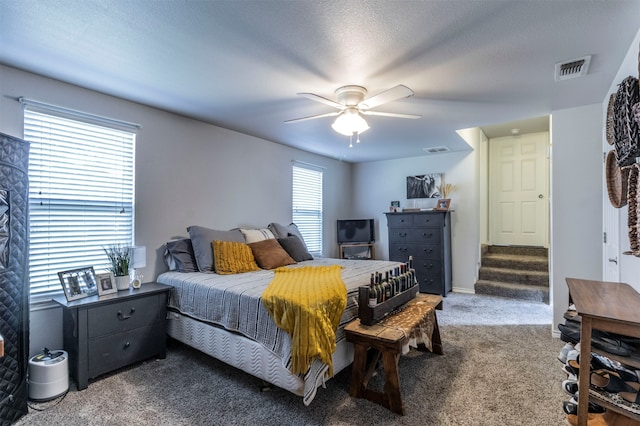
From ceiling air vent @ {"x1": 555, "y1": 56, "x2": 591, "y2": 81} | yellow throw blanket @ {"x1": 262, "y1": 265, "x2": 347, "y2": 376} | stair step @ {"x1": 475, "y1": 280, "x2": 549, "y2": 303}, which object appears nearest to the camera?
yellow throw blanket @ {"x1": 262, "y1": 265, "x2": 347, "y2": 376}

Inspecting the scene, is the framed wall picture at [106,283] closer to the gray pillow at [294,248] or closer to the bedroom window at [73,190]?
the bedroom window at [73,190]

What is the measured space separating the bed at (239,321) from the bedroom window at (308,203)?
75.8 inches

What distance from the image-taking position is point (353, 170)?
615 cm

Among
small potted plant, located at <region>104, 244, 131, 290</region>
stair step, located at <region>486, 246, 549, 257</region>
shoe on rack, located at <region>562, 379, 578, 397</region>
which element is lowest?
shoe on rack, located at <region>562, 379, 578, 397</region>

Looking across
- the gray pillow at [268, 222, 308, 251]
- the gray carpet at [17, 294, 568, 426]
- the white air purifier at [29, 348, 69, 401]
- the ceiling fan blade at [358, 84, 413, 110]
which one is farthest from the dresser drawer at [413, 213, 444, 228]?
the white air purifier at [29, 348, 69, 401]

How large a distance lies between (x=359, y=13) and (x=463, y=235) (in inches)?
168

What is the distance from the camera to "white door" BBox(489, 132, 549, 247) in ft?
17.3

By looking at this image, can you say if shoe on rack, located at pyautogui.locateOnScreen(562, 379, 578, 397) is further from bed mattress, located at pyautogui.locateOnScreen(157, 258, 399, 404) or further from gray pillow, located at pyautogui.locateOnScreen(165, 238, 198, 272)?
gray pillow, located at pyautogui.locateOnScreen(165, 238, 198, 272)

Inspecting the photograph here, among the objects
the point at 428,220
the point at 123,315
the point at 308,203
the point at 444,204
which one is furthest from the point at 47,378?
the point at 444,204

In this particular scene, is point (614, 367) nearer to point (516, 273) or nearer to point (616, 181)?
point (616, 181)

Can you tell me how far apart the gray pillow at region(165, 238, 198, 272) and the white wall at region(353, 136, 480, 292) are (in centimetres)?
366

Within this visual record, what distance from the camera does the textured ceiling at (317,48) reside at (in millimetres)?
1620

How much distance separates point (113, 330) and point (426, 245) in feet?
13.5

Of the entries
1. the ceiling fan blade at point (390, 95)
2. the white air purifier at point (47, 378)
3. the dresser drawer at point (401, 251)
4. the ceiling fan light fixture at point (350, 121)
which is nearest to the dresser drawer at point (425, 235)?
the dresser drawer at point (401, 251)
